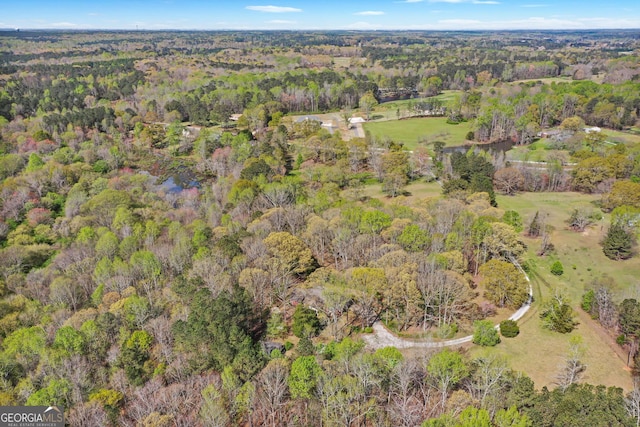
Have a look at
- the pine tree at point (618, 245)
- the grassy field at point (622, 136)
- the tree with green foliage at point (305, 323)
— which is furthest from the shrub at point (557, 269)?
the grassy field at point (622, 136)

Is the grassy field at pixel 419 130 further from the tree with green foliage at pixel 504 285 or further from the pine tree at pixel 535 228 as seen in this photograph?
the tree with green foliage at pixel 504 285

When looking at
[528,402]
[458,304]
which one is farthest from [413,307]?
[528,402]

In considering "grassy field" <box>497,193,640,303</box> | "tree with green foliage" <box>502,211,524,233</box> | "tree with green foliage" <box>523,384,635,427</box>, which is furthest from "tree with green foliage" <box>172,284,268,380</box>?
"tree with green foliage" <box>502,211,524,233</box>

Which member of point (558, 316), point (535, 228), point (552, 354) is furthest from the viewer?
point (535, 228)

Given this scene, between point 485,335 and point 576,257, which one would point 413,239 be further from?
A: point 576,257

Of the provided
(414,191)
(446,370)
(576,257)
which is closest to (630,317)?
(576,257)

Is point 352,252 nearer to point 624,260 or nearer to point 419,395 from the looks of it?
point 419,395
